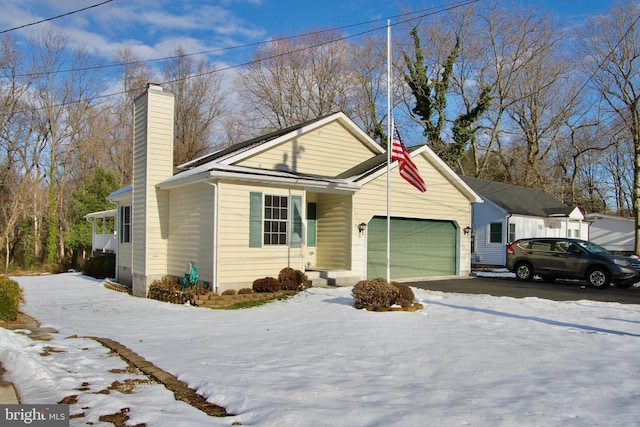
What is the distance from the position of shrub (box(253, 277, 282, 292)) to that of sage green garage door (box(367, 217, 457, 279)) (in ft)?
13.1

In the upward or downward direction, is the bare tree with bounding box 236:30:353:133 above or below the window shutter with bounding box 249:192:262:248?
above

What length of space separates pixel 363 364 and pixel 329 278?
28.8ft

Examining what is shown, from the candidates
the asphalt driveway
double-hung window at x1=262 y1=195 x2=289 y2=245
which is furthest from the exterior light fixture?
double-hung window at x1=262 y1=195 x2=289 y2=245

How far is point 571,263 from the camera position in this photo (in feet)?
54.3

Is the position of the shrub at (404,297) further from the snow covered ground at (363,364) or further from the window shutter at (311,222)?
the window shutter at (311,222)

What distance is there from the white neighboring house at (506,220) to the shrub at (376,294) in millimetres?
16859

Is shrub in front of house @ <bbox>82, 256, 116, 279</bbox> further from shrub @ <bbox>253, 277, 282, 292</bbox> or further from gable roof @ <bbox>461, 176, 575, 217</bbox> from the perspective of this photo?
gable roof @ <bbox>461, 176, 575, 217</bbox>

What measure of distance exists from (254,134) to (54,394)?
35.1m

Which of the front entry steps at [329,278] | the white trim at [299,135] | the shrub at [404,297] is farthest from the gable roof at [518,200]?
the shrub at [404,297]

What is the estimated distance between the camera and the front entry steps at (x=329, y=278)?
1482 cm

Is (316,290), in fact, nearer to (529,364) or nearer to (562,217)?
(529,364)

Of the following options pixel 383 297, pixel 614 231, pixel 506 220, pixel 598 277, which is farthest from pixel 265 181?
pixel 614 231

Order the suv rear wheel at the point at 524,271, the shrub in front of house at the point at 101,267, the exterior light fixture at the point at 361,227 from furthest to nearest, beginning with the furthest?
1. the shrub in front of house at the point at 101,267
2. the suv rear wheel at the point at 524,271
3. the exterior light fixture at the point at 361,227

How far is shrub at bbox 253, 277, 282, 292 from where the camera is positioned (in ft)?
43.3
